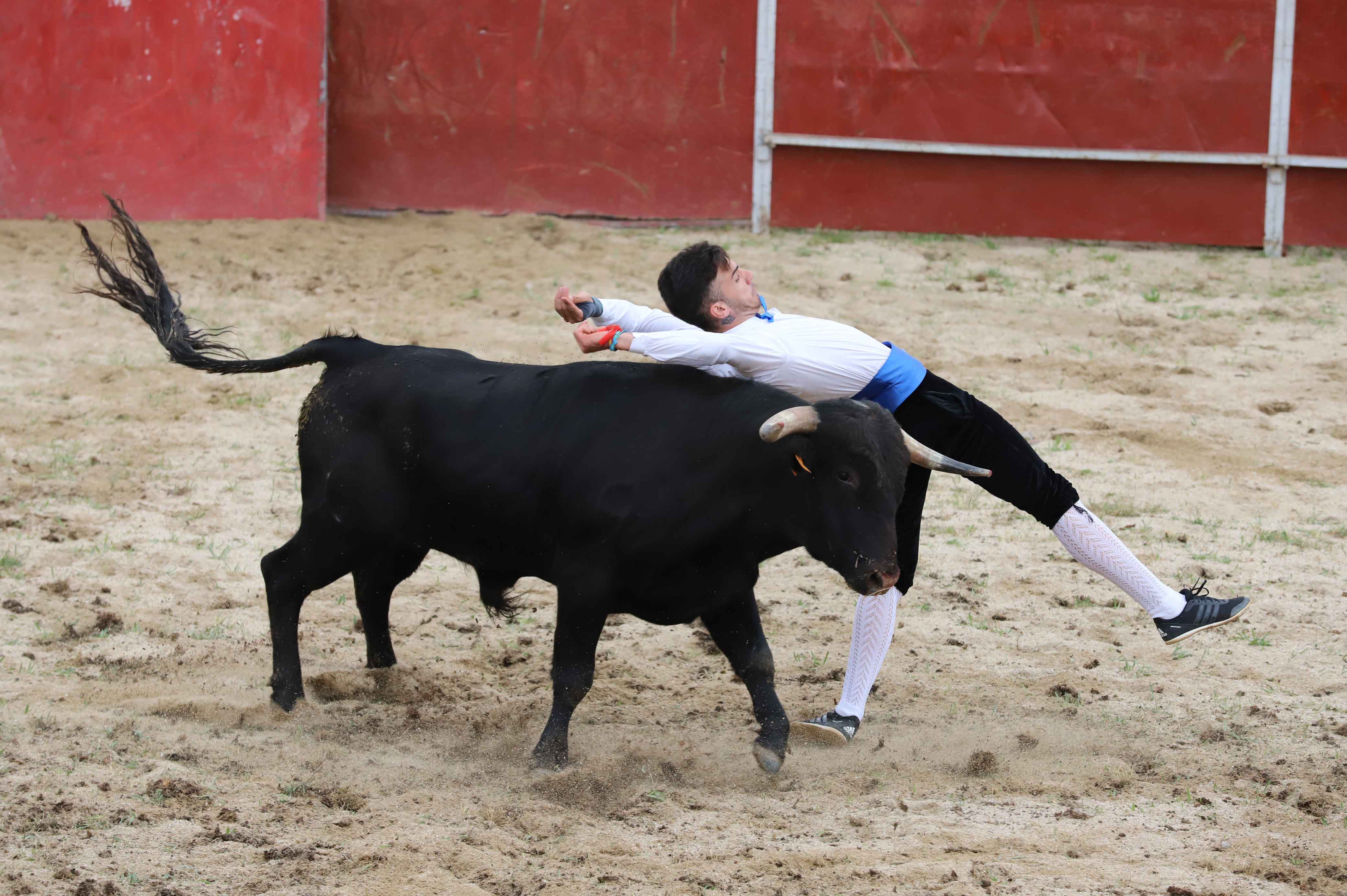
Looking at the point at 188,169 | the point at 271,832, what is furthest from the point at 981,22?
the point at 271,832

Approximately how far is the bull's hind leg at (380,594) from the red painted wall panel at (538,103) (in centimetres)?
606

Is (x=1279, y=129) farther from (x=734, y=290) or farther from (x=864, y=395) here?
Answer: (x=734, y=290)

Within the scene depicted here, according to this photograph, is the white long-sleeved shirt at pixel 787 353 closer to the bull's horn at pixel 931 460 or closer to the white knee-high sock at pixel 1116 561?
the bull's horn at pixel 931 460

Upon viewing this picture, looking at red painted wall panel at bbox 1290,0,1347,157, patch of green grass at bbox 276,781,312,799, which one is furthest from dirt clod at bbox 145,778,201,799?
red painted wall panel at bbox 1290,0,1347,157

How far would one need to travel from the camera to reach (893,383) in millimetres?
4113

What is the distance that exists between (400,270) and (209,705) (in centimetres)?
517

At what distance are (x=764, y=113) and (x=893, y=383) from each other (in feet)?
21.7

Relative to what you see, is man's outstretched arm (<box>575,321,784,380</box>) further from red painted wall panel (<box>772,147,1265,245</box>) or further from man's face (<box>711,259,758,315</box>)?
red painted wall panel (<box>772,147,1265,245</box>)

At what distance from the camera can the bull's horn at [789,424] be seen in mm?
3611

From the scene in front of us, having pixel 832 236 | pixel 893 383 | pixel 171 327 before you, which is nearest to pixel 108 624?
pixel 171 327

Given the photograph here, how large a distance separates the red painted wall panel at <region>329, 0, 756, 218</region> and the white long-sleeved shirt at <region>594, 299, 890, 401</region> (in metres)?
6.45

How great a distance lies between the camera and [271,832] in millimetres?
A: 3520

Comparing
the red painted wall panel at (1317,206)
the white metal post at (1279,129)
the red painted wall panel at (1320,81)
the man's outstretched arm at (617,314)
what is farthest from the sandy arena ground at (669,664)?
the red painted wall panel at (1320,81)

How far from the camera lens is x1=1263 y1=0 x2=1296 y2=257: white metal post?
10.1 metres
